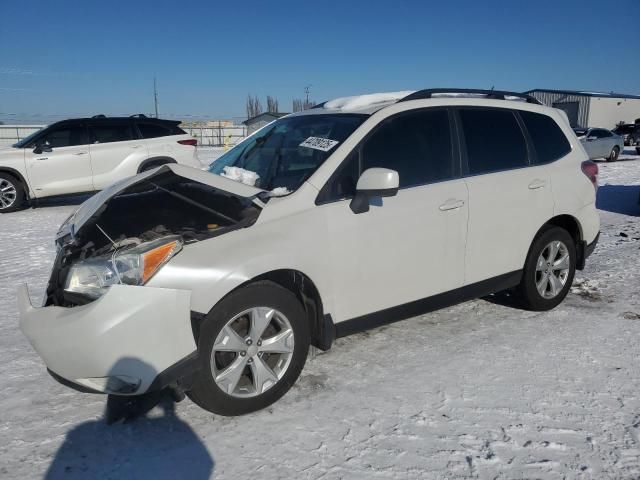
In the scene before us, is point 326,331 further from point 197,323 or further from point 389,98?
point 389,98

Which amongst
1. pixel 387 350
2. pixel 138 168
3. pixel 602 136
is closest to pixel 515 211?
pixel 387 350

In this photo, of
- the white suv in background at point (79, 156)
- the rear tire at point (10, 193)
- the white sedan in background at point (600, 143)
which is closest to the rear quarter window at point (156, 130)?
the white suv in background at point (79, 156)

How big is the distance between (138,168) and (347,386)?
8.65m

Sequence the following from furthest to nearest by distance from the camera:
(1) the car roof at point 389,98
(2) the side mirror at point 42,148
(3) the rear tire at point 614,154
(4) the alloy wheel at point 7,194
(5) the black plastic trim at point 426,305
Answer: (3) the rear tire at point 614,154
(2) the side mirror at point 42,148
(4) the alloy wheel at point 7,194
(1) the car roof at point 389,98
(5) the black plastic trim at point 426,305

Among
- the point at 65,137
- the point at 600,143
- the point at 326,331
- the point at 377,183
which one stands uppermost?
the point at 65,137

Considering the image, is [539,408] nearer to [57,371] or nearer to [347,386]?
[347,386]

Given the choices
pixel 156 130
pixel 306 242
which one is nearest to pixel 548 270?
pixel 306 242

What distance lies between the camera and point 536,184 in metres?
4.16

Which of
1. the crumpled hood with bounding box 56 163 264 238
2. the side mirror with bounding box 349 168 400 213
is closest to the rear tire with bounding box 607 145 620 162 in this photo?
the side mirror with bounding box 349 168 400 213

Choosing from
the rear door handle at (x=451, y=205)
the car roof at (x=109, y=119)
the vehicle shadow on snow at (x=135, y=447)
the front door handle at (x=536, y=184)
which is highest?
the car roof at (x=109, y=119)

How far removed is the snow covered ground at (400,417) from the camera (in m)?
2.52

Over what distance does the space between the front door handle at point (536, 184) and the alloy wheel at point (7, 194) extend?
9661 millimetres

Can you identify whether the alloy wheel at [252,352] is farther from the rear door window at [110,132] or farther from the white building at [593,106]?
the white building at [593,106]

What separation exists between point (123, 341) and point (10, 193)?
913 cm
